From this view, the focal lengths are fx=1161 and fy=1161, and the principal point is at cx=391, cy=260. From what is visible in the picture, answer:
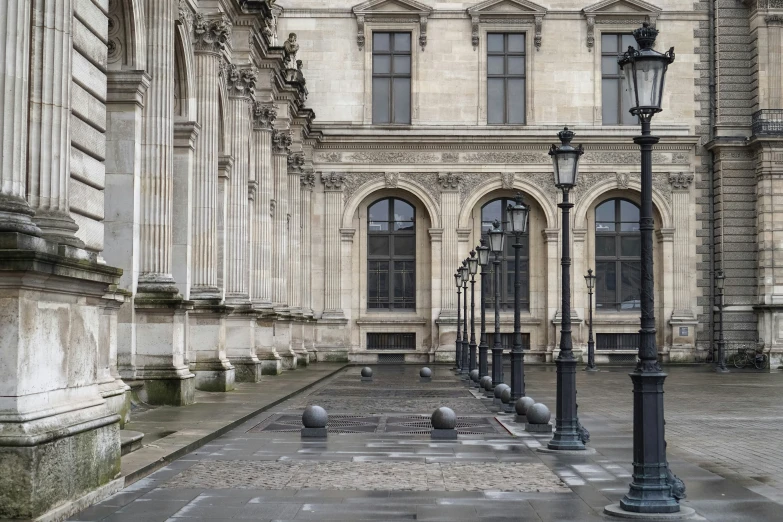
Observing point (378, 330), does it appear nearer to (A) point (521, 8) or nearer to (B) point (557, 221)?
(B) point (557, 221)

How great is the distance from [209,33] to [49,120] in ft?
55.3

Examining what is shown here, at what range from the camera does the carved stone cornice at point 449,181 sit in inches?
2021

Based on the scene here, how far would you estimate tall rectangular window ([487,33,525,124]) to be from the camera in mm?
52000

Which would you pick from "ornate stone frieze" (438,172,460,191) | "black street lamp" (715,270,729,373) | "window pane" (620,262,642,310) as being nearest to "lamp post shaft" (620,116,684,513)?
"black street lamp" (715,270,729,373)

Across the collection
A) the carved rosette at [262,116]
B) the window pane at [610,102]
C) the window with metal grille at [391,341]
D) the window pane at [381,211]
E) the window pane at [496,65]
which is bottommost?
the window with metal grille at [391,341]

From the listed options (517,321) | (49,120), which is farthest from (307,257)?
(49,120)

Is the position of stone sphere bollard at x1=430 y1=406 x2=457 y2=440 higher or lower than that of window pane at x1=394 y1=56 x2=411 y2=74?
lower

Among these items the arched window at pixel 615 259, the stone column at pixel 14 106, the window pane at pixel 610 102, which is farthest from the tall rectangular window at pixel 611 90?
the stone column at pixel 14 106

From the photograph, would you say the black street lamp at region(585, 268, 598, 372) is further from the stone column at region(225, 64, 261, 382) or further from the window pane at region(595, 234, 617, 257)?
the stone column at region(225, 64, 261, 382)

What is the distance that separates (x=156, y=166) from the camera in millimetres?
22219

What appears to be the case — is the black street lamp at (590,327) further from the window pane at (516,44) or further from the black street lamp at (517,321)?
the black street lamp at (517,321)

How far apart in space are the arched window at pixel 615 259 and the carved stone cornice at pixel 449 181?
669 cm

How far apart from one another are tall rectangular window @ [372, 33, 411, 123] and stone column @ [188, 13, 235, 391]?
2408 centimetres

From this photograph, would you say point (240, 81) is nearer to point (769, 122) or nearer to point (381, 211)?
point (381, 211)
